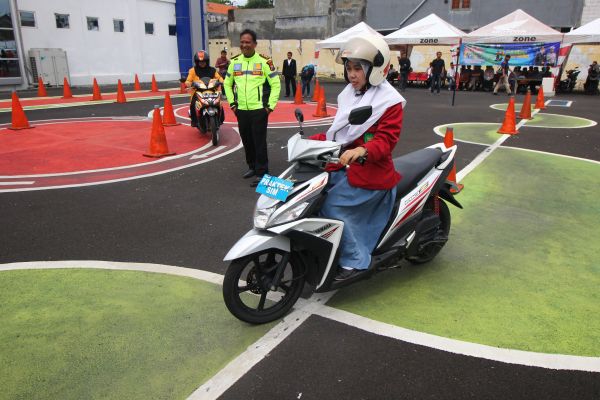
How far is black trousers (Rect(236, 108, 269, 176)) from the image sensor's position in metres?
6.64

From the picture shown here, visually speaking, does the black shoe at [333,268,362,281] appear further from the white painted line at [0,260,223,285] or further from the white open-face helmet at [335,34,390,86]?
the white open-face helmet at [335,34,390,86]

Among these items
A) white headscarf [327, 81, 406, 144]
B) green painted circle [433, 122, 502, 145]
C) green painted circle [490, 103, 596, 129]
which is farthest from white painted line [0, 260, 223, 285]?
green painted circle [490, 103, 596, 129]

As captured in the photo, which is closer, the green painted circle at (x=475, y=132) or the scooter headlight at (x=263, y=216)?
the scooter headlight at (x=263, y=216)

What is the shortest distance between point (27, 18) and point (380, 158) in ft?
76.8

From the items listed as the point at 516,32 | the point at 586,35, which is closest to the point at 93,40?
the point at 516,32

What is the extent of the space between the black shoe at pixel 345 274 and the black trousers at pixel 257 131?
3661mm

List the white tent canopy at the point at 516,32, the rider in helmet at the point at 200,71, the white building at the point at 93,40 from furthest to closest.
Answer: the white tent canopy at the point at 516,32 < the white building at the point at 93,40 < the rider in helmet at the point at 200,71

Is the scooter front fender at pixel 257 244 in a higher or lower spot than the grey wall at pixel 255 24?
lower

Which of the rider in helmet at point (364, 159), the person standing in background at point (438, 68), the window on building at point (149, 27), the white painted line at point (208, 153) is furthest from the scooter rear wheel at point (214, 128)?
the window on building at point (149, 27)

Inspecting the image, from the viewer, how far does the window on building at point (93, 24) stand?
2364 cm

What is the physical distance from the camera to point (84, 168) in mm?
7359

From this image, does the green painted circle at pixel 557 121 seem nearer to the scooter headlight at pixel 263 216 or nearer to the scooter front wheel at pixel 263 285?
the scooter front wheel at pixel 263 285

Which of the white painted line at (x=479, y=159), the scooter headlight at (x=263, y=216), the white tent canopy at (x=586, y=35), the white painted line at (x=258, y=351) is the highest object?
the white tent canopy at (x=586, y=35)

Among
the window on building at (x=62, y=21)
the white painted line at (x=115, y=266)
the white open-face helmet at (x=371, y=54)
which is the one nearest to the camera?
the white open-face helmet at (x=371, y=54)
